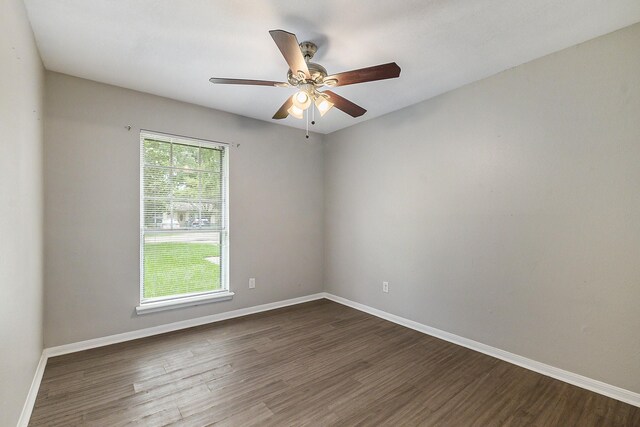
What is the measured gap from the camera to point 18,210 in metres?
1.72

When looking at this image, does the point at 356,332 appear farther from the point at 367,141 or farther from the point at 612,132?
the point at 612,132

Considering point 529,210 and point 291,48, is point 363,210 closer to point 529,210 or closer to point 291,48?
point 529,210

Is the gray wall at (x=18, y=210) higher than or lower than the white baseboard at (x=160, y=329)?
higher

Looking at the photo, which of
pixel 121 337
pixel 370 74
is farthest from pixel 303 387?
pixel 370 74

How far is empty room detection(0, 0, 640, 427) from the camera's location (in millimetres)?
1865

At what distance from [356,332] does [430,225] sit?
144 cm

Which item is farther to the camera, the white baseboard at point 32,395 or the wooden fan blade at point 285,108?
the wooden fan blade at point 285,108

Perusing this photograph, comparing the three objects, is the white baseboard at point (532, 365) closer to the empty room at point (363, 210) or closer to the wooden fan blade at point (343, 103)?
the empty room at point (363, 210)

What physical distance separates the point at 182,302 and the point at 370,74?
299 centimetres

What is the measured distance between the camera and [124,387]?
84.3 inches

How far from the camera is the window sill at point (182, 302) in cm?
301

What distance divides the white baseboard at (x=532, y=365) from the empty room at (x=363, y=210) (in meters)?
0.01

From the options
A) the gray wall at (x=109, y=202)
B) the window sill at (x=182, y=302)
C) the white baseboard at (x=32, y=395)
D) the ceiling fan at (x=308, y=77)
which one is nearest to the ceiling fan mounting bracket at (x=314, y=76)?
the ceiling fan at (x=308, y=77)

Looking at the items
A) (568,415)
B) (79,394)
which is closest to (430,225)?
(568,415)
